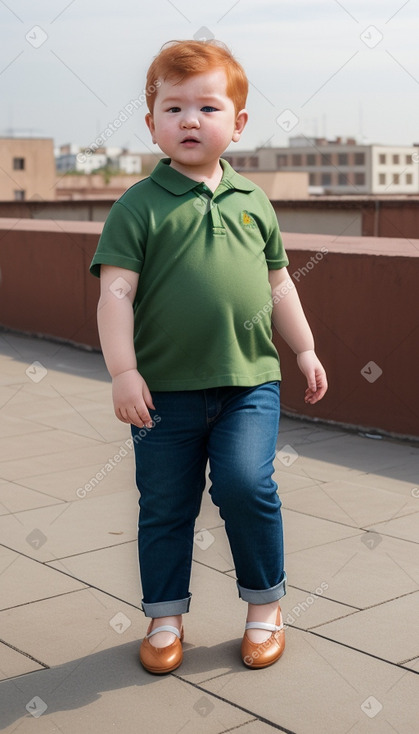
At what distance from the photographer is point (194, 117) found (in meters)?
2.85

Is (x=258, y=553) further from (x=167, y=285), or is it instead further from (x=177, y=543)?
(x=167, y=285)

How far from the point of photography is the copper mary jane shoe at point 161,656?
2.97 metres

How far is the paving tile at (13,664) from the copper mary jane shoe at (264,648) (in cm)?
57

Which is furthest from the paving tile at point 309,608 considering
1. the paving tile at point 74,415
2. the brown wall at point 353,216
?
the brown wall at point 353,216

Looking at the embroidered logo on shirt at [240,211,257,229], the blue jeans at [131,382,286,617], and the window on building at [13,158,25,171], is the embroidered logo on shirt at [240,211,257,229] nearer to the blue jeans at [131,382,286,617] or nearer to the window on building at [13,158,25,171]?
the blue jeans at [131,382,286,617]

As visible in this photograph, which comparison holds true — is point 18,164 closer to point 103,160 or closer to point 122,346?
point 103,160

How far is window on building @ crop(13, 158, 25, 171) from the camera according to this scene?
265 ft

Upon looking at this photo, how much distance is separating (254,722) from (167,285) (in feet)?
3.71

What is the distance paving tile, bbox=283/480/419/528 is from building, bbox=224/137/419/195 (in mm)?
117530

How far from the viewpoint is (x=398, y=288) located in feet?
18.5

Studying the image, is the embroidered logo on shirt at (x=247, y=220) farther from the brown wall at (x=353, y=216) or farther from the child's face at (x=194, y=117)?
the brown wall at (x=353, y=216)

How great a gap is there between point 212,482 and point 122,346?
459 mm

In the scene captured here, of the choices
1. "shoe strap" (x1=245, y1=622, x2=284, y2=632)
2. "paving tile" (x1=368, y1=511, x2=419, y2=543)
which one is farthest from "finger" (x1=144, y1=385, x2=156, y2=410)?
"paving tile" (x1=368, y1=511, x2=419, y2=543)

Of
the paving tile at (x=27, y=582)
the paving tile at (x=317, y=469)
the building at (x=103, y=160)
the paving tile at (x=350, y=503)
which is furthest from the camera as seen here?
the building at (x=103, y=160)
